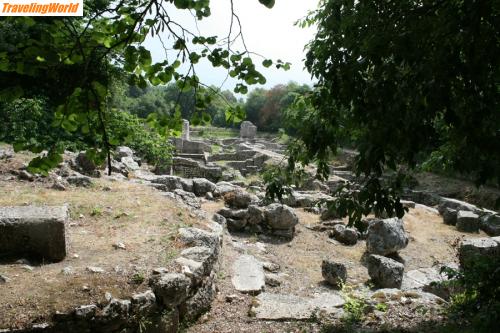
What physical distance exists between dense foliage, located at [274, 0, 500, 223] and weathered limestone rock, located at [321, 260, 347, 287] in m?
4.34

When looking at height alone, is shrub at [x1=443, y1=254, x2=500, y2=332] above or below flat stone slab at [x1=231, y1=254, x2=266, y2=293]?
above

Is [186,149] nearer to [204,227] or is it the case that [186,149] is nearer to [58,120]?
[204,227]

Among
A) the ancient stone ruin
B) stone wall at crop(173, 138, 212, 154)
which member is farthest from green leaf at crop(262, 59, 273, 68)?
stone wall at crop(173, 138, 212, 154)

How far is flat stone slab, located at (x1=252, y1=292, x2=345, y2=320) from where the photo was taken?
17.1ft

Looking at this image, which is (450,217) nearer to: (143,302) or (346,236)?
(346,236)

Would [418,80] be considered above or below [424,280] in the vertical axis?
above

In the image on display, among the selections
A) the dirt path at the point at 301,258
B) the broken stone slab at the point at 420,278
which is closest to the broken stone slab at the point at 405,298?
the dirt path at the point at 301,258

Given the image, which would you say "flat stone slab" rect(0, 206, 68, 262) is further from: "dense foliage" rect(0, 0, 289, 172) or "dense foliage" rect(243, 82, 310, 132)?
"dense foliage" rect(243, 82, 310, 132)

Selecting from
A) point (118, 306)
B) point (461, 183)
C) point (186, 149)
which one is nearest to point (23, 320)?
point (118, 306)

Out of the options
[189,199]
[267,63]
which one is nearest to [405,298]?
[267,63]

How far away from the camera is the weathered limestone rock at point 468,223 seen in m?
13.4

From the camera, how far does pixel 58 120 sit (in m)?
2.17

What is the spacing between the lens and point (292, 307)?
18.0 ft

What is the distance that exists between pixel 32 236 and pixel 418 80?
4.78 m
